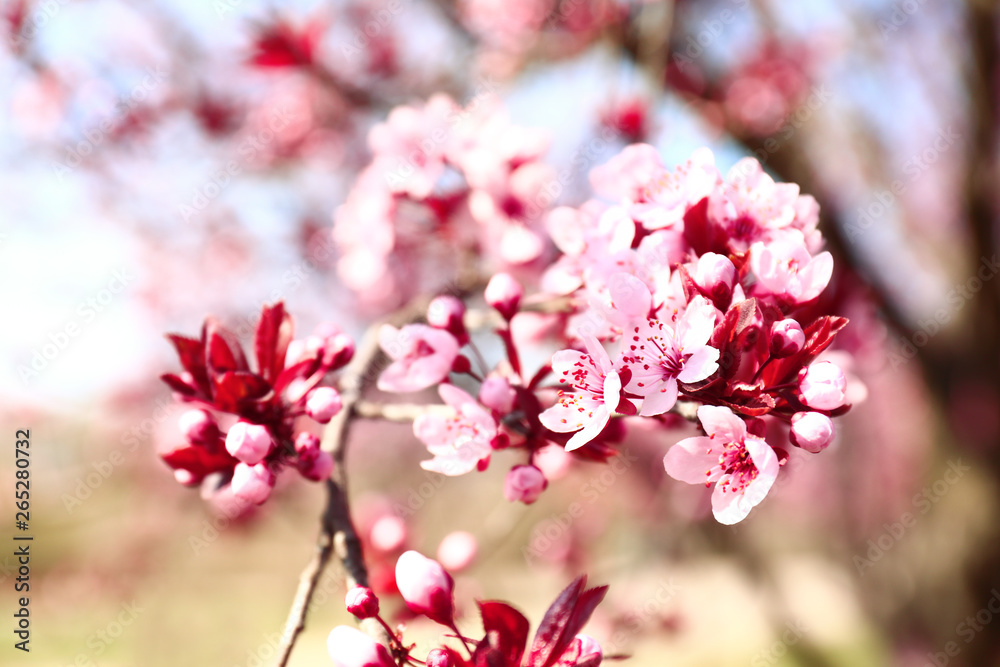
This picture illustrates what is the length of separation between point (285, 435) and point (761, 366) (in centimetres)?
69

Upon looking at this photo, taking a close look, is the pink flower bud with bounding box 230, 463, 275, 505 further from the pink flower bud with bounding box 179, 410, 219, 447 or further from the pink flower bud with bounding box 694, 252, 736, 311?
the pink flower bud with bounding box 694, 252, 736, 311

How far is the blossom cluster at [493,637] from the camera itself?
743 millimetres

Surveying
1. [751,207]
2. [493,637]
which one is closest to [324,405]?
[493,637]

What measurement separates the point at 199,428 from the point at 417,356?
35cm

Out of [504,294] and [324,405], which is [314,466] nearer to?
[324,405]

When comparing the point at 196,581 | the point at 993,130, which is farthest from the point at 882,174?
the point at 196,581

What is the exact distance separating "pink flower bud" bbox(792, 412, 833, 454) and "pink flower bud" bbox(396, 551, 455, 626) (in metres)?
0.49

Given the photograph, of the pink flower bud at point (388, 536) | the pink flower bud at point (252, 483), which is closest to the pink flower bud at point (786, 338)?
the pink flower bud at point (252, 483)

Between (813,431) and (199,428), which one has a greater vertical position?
(813,431)

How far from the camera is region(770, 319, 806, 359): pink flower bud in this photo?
756mm

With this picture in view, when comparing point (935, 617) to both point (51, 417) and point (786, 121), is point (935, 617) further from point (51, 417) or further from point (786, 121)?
point (51, 417)

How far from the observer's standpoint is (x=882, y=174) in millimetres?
3424

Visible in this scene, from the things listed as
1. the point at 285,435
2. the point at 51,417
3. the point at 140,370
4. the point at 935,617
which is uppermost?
the point at 285,435

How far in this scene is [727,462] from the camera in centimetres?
81
